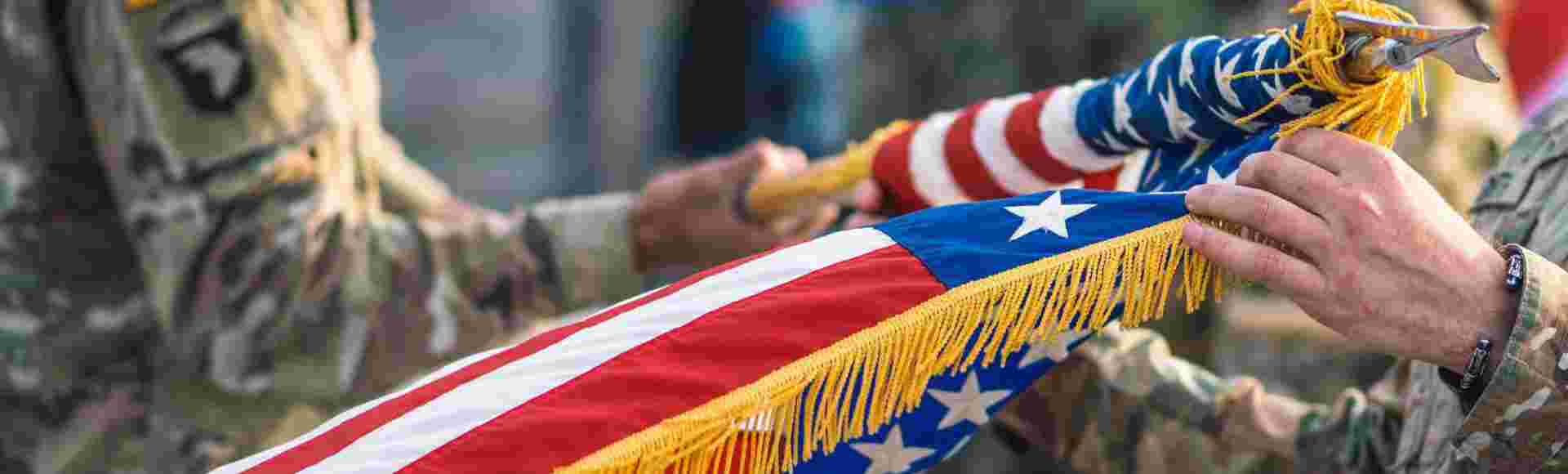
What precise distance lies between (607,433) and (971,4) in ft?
11.9

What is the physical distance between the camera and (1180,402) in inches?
60.7

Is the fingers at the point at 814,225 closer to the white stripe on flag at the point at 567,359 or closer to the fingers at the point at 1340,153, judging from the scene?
the white stripe on flag at the point at 567,359

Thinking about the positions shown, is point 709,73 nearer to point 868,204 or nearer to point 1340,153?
point 868,204

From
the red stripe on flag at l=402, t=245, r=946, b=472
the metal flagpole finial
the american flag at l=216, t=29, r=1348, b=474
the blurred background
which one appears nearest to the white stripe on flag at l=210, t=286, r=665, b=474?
the american flag at l=216, t=29, r=1348, b=474

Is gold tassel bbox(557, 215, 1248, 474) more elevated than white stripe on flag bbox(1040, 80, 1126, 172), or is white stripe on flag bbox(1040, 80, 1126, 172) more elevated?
white stripe on flag bbox(1040, 80, 1126, 172)

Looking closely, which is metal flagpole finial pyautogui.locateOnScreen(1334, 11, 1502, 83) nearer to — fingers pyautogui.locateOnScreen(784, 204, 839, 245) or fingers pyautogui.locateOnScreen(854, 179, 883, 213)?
fingers pyautogui.locateOnScreen(854, 179, 883, 213)

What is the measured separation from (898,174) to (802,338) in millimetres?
520

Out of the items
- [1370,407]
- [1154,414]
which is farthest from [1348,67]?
[1154,414]

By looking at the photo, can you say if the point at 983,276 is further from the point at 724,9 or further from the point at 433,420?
the point at 724,9

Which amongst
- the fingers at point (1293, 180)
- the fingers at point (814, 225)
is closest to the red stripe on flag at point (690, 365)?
the fingers at point (1293, 180)

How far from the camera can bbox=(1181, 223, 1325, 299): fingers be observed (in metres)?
0.94

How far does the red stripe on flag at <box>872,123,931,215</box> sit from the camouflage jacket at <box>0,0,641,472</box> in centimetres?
52

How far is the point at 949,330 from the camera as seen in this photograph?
3.30ft

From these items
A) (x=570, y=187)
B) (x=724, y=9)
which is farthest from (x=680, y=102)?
(x=570, y=187)
